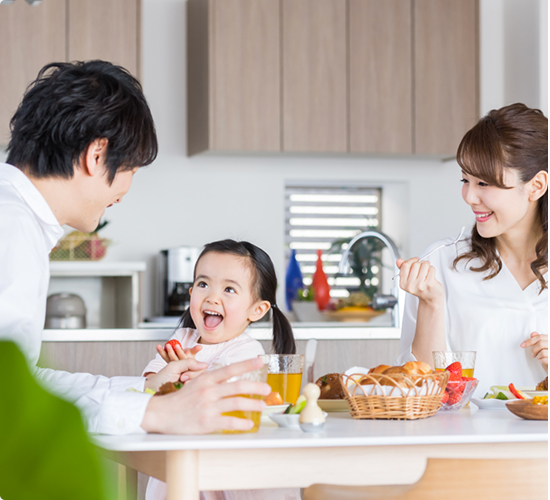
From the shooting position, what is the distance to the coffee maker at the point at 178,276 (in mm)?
3852

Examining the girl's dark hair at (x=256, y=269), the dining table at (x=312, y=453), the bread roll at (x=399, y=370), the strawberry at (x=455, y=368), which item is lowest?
the dining table at (x=312, y=453)

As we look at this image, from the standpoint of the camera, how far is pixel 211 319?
1751 mm

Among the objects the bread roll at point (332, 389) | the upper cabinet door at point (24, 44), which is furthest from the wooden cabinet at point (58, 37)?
the bread roll at point (332, 389)

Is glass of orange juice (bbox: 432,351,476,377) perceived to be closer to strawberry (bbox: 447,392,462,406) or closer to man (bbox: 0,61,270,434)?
strawberry (bbox: 447,392,462,406)

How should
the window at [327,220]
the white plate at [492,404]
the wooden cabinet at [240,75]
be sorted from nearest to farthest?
the white plate at [492,404]
the wooden cabinet at [240,75]
the window at [327,220]

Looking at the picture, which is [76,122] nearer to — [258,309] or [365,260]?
[258,309]

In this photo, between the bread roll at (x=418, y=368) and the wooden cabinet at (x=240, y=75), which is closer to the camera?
the bread roll at (x=418, y=368)

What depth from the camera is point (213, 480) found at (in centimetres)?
89

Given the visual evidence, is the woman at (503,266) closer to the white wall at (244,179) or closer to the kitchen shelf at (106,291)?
the kitchen shelf at (106,291)

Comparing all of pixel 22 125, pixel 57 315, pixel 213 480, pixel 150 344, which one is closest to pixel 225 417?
pixel 213 480

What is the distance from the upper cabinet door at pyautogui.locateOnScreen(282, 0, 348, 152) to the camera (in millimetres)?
3896

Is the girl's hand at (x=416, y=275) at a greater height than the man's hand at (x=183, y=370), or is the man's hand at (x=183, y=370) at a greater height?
the girl's hand at (x=416, y=275)

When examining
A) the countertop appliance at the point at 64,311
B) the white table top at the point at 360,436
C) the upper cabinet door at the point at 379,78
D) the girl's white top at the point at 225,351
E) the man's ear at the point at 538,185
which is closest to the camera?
the white table top at the point at 360,436

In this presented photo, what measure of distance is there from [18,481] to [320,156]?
4051 mm
